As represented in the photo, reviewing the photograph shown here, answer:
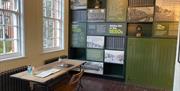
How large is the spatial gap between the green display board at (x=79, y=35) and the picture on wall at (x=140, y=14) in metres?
1.25

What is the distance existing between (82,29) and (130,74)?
1696mm

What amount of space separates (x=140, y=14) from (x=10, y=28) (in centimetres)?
275

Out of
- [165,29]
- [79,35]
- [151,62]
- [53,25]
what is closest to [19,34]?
[53,25]

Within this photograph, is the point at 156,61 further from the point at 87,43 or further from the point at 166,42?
the point at 87,43

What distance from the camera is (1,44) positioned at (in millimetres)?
2809

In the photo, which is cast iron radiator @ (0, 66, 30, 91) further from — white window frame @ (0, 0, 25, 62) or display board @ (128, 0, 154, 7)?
display board @ (128, 0, 154, 7)

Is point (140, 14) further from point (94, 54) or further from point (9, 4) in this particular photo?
point (9, 4)

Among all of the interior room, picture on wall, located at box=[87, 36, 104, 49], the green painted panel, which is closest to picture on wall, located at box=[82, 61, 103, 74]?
the interior room

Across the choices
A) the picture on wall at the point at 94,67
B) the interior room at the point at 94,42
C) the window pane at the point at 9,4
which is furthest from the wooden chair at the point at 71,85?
the picture on wall at the point at 94,67

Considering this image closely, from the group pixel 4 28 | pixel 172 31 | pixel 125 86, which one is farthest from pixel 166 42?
pixel 4 28

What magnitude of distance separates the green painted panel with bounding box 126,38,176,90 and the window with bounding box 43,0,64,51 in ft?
5.94

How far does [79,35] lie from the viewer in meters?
4.47

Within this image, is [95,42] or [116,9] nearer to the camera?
[116,9]

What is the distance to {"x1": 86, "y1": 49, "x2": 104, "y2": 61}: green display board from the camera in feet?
13.9
